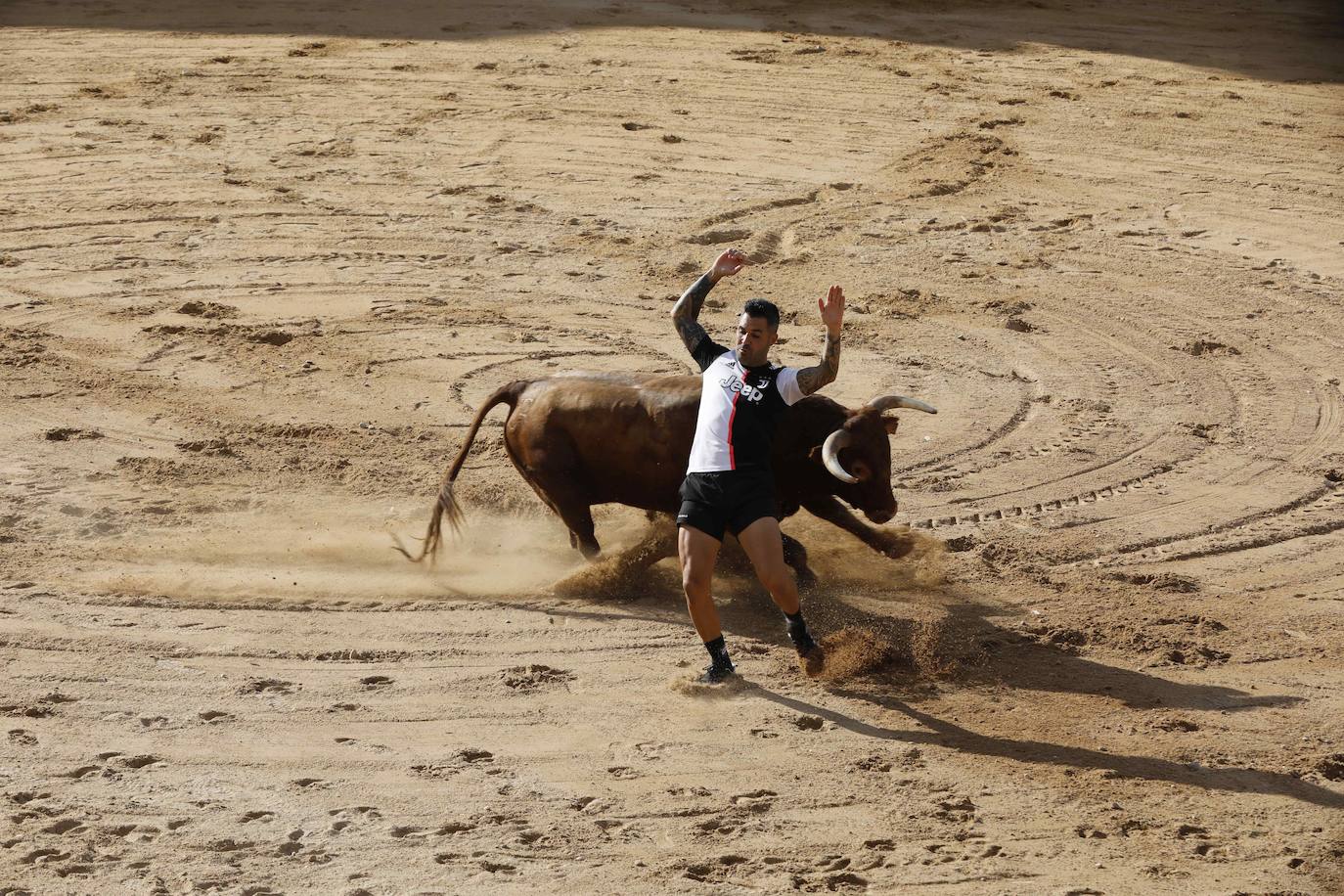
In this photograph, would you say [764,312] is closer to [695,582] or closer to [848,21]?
[695,582]

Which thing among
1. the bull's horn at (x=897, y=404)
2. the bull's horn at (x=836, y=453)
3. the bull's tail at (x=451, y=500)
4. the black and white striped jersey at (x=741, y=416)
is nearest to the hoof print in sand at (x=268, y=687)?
the bull's tail at (x=451, y=500)

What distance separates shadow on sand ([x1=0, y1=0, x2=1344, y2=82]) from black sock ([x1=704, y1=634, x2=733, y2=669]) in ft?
42.0

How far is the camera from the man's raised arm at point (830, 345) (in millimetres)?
6988

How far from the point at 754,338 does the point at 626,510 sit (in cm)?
248

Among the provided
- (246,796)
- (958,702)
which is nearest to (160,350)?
(246,796)

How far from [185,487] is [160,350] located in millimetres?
2357

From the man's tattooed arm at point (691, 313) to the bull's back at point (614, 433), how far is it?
1.37 feet

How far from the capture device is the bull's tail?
853 cm

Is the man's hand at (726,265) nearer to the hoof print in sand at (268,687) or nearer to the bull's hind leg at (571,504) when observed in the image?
the bull's hind leg at (571,504)

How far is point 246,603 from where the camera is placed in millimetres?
8117

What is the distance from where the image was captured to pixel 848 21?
766 inches

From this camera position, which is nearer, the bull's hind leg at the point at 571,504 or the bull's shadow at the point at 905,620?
the bull's shadow at the point at 905,620

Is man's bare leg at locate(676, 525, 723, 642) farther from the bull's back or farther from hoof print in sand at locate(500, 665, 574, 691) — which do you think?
the bull's back

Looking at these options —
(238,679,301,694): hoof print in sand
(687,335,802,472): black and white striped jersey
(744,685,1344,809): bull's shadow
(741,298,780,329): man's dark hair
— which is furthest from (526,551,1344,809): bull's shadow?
(741,298,780,329): man's dark hair
